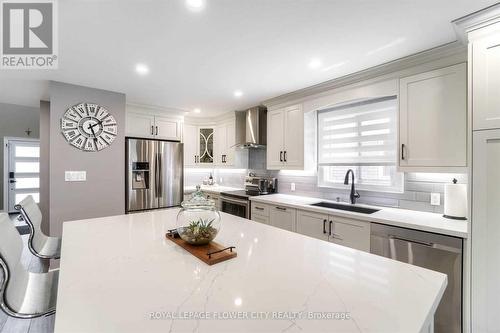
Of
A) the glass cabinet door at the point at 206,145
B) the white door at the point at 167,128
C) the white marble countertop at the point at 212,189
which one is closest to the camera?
the white door at the point at 167,128

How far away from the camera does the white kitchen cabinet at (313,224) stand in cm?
248

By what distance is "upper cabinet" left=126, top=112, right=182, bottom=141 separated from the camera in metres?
3.79

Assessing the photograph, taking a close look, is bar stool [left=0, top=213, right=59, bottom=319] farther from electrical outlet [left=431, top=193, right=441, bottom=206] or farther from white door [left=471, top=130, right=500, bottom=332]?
electrical outlet [left=431, top=193, right=441, bottom=206]

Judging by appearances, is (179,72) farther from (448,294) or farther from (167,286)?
(448,294)

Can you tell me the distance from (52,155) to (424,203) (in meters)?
4.16

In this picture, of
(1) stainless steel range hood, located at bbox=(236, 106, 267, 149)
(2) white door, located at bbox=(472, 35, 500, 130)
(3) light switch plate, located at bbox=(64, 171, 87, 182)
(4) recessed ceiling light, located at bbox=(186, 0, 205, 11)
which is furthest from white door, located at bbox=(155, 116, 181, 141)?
(2) white door, located at bbox=(472, 35, 500, 130)

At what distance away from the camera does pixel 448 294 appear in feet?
5.67

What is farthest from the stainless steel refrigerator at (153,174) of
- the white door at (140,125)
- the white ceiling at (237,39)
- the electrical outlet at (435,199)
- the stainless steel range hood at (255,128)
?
the electrical outlet at (435,199)

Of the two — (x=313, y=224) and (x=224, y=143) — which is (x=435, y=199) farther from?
(x=224, y=143)

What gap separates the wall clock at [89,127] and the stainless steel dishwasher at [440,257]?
3.51 m

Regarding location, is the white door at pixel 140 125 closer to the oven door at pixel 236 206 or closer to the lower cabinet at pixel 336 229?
the oven door at pixel 236 206

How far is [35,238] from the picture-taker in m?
1.76

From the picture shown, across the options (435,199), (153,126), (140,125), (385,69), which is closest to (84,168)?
(140,125)

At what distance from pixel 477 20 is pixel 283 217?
237 cm
